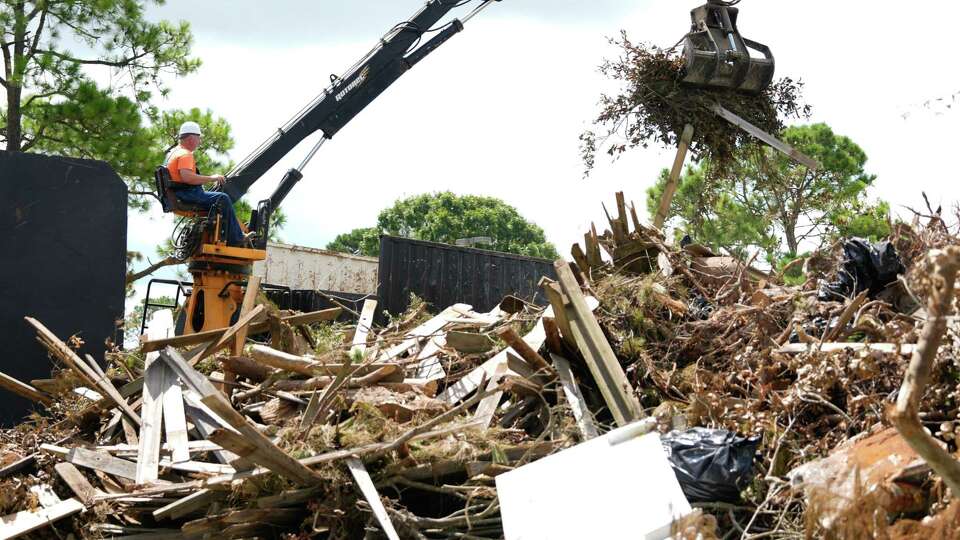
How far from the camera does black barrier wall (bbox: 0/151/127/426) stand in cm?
768

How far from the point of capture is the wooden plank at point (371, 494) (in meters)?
4.48

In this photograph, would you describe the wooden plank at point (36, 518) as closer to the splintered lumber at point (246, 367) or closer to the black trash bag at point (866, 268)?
the splintered lumber at point (246, 367)

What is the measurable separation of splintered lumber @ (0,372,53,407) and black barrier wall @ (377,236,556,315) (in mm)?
4935

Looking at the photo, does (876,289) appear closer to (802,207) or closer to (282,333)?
(282,333)

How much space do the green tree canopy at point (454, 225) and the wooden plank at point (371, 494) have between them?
42884 mm

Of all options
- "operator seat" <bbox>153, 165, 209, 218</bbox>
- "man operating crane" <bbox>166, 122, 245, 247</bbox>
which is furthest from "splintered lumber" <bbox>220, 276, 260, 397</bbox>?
"operator seat" <bbox>153, 165, 209, 218</bbox>

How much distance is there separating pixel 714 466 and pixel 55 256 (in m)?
5.85

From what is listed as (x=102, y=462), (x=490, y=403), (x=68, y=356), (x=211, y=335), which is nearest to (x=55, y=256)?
(x=68, y=356)

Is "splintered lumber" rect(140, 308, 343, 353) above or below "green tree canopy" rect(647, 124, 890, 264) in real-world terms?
below

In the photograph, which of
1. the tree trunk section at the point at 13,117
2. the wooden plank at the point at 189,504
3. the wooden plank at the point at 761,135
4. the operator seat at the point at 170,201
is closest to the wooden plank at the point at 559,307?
the wooden plank at the point at 189,504

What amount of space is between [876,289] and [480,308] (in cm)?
749

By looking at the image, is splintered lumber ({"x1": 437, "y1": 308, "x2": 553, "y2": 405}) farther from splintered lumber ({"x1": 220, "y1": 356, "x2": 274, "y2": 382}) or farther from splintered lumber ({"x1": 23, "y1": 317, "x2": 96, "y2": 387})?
splintered lumber ({"x1": 23, "y1": 317, "x2": 96, "y2": 387})

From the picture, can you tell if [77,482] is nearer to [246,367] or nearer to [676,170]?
[246,367]

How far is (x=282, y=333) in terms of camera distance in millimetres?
7613
